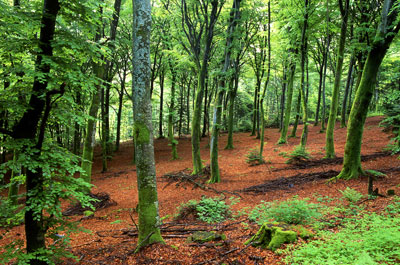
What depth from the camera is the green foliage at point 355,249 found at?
9.08 feet

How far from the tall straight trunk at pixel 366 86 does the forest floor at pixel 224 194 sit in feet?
2.14

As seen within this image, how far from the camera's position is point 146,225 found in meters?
4.01

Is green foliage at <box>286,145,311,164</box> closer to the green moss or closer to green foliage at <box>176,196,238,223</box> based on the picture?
green foliage at <box>176,196,238,223</box>

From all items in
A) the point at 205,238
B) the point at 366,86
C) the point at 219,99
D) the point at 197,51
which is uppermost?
the point at 197,51

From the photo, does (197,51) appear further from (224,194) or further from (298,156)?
(298,156)

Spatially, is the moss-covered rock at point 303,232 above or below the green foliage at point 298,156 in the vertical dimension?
below

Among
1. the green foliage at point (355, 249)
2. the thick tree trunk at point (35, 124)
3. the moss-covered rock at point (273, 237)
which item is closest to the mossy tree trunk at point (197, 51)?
the thick tree trunk at point (35, 124)

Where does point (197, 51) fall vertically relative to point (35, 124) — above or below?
above

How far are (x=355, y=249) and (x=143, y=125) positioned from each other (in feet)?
13.2

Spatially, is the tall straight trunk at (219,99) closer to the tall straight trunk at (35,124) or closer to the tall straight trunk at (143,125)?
the tall straight trunk at (143,125)

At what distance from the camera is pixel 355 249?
306 cm

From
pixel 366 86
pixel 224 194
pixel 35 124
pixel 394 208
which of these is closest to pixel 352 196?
pixel 394 208

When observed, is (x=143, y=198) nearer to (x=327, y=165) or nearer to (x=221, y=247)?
(x=221, y=247)

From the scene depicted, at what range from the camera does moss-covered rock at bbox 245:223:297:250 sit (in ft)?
11.9
